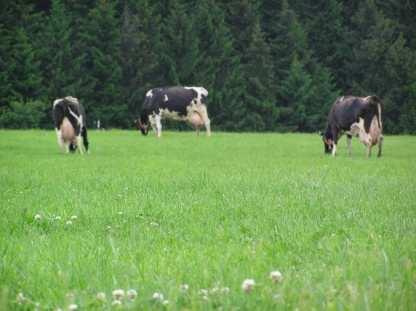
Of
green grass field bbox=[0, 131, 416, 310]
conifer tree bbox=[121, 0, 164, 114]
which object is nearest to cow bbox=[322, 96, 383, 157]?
green grass field bbox=[0, 131, 416, 310]

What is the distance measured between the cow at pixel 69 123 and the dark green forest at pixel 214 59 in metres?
30.0

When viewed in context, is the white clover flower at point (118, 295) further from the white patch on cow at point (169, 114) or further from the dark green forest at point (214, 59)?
the dark green forest at point (214, 59)

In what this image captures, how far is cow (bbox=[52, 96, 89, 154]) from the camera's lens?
23.8 m

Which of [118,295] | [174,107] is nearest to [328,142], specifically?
[174,107]

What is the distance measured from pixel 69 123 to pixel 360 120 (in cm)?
976

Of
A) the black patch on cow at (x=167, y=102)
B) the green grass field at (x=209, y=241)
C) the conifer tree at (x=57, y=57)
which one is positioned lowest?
the green grass field at (x=209, y=241)

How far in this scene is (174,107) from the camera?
39.2 m

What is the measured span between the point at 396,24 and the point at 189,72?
2078 centimetres

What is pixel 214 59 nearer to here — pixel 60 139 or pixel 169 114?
pixel 169 114

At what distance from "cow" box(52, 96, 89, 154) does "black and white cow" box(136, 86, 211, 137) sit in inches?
572

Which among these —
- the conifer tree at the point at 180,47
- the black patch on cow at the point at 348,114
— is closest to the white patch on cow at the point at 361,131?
the black patch on cow at the point at 348,114

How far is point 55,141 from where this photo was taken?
29.5 meters

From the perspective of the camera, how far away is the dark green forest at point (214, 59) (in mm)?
56344

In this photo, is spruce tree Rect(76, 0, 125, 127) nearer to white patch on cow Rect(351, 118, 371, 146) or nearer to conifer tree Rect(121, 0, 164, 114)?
conifer tree Rect(121, 0, 164, 114)
